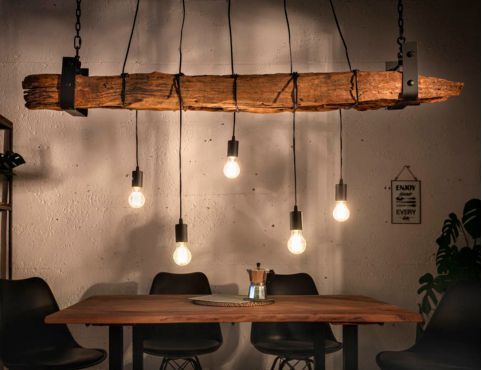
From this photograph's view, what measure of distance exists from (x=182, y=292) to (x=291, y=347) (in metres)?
1.00

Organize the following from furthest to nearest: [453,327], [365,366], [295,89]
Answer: [365,366], [453,327], [295,89]

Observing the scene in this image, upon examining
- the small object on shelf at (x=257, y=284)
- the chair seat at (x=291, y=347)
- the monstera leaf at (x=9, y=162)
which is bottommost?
the chair seat at (x=291, y=347)

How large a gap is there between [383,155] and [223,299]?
2184 mm

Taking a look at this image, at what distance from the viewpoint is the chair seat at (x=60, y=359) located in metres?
3.33

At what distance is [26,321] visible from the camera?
3.73 metres

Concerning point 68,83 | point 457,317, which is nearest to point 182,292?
point 68,83

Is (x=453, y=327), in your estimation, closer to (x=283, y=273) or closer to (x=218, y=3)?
(x=283, y=273)

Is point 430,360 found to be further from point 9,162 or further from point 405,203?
point 9,162

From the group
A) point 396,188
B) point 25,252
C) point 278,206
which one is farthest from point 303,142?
point 25,252

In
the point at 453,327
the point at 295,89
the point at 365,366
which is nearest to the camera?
the point at 295,89

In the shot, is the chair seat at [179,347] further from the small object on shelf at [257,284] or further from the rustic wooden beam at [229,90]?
the rustic wooden beam at [229,90]

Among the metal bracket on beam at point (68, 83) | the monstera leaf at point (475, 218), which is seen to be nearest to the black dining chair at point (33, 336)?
the metal bracket on beam at point (68, 83)

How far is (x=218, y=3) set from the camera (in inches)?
195

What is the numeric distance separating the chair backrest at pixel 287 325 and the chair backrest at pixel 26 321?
4.16 feet
